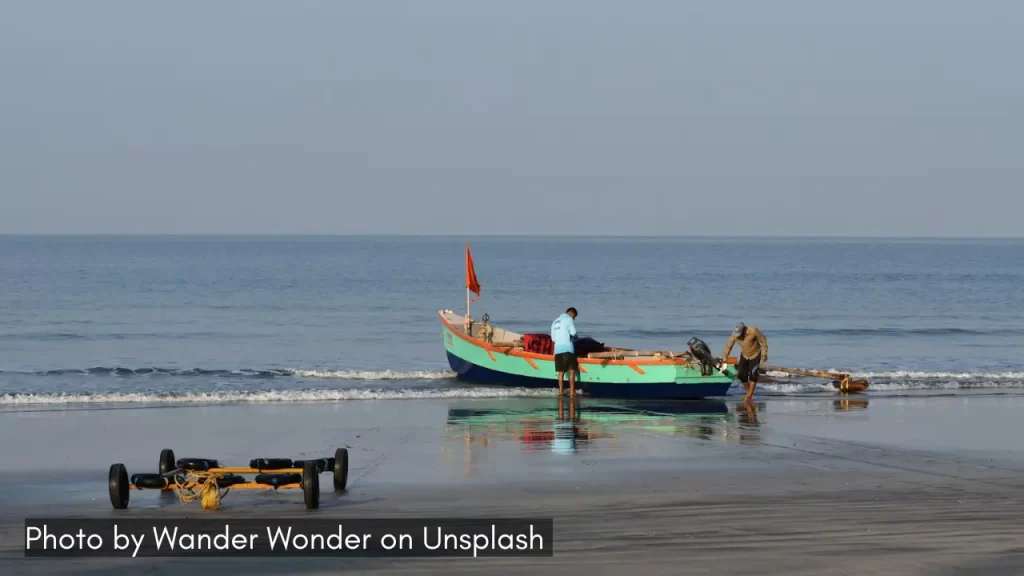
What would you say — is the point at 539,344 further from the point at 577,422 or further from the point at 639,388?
the point at 577,422

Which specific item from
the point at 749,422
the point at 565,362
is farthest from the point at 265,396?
the point at 749,422

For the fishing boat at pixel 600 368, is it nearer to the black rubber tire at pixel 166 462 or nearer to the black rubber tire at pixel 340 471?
the black rubber tire at pixel 340 471

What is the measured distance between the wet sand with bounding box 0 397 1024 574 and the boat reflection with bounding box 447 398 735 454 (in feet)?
0.17

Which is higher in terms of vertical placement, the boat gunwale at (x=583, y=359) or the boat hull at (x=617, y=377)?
the boat gunwale at (x=583, y=359)

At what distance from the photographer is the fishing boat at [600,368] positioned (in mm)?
20500

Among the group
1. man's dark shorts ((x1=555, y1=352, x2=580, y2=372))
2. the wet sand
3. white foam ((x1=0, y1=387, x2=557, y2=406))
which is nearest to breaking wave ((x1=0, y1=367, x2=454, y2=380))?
white foam ((x1=0, y1=387, x2=557, y2=406))

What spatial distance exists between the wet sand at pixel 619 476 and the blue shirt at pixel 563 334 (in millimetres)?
1046

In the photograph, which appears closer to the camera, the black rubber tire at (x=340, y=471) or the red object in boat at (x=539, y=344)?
the black rubber tire at (x=340, y=471)

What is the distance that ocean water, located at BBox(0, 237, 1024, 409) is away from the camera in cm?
2519

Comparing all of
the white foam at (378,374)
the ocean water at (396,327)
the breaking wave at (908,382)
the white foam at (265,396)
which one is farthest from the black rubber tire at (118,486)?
the white foam at (378,374)

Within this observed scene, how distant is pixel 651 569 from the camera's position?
8.30 meters

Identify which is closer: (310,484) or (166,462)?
(310,484)

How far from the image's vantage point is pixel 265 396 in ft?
71.4

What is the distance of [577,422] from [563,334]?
3.33 m
